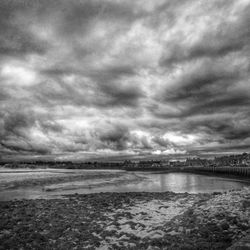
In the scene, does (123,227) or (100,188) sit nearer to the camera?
(123,227)

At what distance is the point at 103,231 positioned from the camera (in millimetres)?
11672

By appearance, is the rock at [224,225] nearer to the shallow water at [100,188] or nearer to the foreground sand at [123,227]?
the foreground sand at [123,227]

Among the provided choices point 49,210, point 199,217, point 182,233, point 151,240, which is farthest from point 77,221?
point 199,217

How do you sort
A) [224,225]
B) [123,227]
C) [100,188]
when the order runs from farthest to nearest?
1. [100,188]
2. [123,227]
3. [224,225]

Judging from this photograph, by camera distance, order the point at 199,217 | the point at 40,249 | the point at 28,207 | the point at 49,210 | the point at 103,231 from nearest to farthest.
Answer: the point at 40,249
the point at 103,231
the point at 199,217
the point at 49,210
the point at 28,207

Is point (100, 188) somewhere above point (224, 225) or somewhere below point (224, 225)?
below

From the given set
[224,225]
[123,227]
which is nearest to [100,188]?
[123,227]

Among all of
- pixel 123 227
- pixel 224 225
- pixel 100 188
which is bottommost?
pixel 100 188

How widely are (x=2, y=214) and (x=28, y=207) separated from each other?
88.1 inches

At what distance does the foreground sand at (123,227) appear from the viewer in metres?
9.98

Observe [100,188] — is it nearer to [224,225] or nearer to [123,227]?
[123,227]

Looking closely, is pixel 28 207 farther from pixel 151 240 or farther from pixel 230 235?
pixel 230 235

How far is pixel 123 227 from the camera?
12.4 metres

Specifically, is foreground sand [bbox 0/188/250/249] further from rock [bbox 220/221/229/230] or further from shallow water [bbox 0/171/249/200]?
shallow water [bbox 0/171/249/200]
